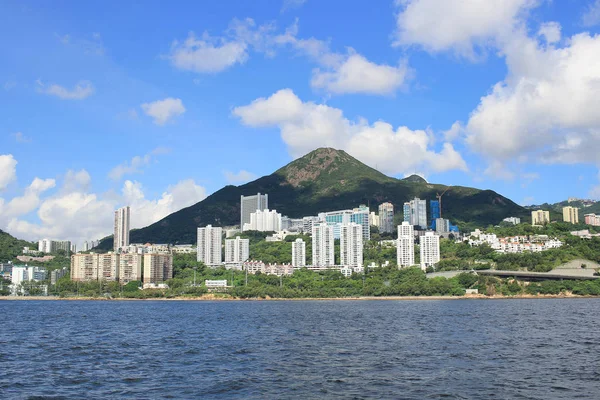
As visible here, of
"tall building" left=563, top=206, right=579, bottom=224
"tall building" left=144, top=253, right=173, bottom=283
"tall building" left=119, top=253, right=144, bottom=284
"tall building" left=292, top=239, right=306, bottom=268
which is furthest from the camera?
"tall building" left=563, top=206, right=579, bottom=224

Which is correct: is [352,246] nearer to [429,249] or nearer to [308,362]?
[429,249]

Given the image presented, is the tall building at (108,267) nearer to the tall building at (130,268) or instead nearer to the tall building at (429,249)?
the tall building at (130,268)

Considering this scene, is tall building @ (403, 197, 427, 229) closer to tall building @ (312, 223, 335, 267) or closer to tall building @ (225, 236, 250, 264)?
tall building @ (312, 223, 335, 267)

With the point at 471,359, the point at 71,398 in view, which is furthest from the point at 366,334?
the point at 71,398

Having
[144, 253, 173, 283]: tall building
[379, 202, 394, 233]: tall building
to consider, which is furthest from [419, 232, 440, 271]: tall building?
Answer: [144, 253, 173, 283]: tall building

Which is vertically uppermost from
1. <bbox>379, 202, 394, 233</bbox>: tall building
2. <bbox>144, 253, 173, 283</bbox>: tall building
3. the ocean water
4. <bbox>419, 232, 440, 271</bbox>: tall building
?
<bbox>379, 202, 394, 233</bbox>: tall building

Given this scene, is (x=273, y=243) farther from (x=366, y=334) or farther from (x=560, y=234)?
(x=366, y=334)
